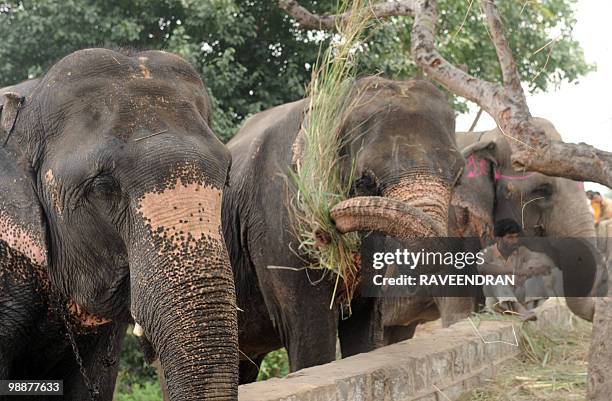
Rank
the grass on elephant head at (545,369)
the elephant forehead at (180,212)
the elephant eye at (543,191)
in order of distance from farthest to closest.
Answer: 1. the elephant eye at (543,191)
2. the grass on elephant head at (545,369)
3. the elephant forehead at (180,212)

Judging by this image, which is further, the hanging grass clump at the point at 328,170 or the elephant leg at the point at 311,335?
the elephant leg at the point at 311,335

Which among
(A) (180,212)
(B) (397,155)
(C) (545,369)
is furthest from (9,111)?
(C) (545,369)

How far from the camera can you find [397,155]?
5391 millimetres

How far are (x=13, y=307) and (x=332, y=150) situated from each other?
6.84 feet

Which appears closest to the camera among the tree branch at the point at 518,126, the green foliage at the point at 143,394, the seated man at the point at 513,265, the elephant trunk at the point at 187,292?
the elephant trunk at the point at 187,292

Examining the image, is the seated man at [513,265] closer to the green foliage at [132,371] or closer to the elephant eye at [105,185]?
the green foliage at [132,371]

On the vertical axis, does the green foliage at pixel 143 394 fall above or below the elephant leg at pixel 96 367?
below

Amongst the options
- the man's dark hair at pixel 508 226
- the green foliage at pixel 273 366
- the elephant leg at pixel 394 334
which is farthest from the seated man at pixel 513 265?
the green foliage at pixel 273 366

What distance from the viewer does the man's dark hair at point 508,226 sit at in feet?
26.9

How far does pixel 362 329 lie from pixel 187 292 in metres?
2.97

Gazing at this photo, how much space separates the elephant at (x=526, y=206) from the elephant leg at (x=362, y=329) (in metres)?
1.72

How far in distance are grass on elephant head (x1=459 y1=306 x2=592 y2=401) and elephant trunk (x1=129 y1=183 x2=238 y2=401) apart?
3.30 meters

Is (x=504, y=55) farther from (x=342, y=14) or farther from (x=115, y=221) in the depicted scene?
(x=115, y=221)

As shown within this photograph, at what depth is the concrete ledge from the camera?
4625mm
